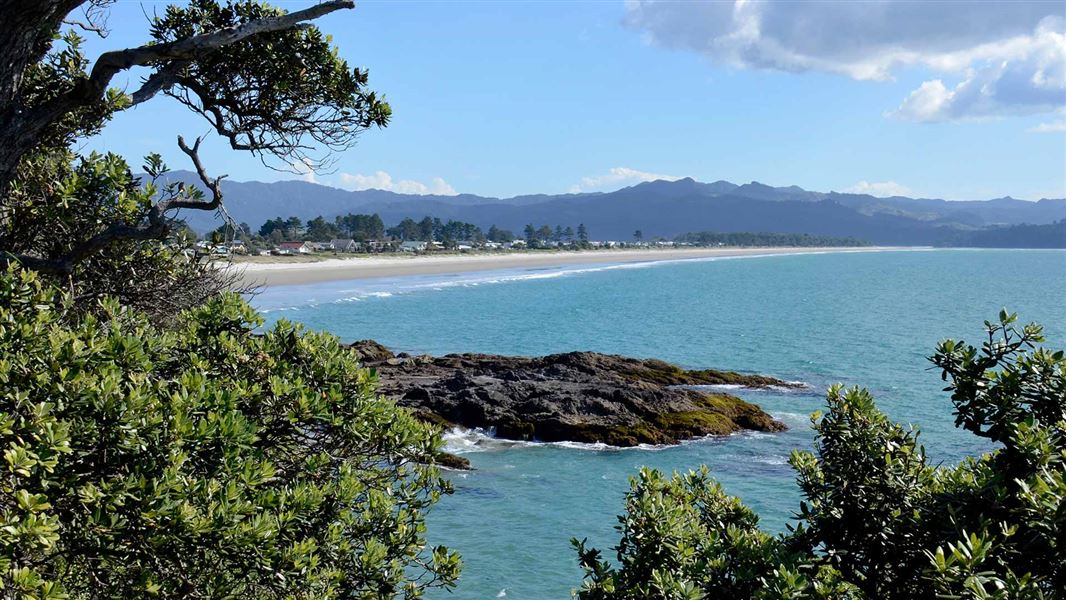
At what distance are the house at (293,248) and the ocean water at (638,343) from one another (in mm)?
27942

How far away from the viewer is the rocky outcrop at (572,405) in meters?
26.4

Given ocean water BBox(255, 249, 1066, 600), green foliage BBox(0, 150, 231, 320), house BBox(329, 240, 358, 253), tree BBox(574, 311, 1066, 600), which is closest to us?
tree BBox(574, 311, 1066, 600)

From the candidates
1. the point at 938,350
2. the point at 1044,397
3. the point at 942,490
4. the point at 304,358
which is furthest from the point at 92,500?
the point at 1044,397

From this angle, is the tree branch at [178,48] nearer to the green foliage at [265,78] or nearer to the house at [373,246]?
the green foliage at [265,78]

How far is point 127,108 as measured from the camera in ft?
26.8

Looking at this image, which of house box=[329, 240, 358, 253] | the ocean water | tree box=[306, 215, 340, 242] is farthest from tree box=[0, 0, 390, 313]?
tree box=[306, 215, 340, 242]

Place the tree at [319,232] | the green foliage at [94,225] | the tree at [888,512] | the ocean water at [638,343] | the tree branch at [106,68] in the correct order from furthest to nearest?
the tree at [319,232] → the ocean water at [638,343] → the green foliage at [94,225] → the tree branch at [106,68] → the tree at [888,512]

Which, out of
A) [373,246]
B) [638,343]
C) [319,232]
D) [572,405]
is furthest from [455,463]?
[319,232]

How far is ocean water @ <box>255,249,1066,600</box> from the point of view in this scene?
18969 millimetres

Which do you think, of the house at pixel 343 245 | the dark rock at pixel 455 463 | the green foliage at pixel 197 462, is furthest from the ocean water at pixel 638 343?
the house at pixel 343 245

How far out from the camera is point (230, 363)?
237 inches

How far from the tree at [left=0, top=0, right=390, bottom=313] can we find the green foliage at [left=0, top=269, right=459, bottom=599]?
1.11m

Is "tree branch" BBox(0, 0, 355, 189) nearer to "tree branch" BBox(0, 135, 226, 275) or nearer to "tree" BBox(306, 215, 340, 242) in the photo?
"tree branch" BBox(0, 135, 226, 275)

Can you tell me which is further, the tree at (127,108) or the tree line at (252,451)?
the tree at (127,108)
